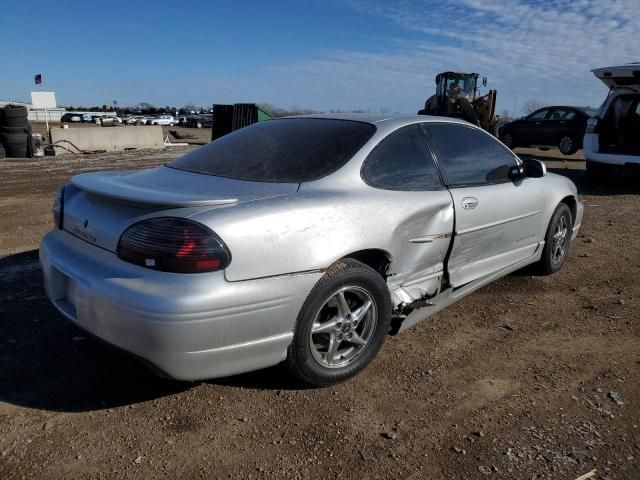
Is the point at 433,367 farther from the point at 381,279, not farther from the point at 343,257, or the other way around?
the point at 343,257

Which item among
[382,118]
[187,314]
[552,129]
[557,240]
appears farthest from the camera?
[552,129]

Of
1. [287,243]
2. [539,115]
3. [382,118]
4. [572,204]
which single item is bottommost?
[572,204]

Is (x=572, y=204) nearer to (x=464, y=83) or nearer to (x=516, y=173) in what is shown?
(x=516, y=173)

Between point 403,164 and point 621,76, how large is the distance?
7.07m

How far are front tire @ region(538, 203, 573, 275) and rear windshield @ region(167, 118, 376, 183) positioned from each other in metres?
2.12

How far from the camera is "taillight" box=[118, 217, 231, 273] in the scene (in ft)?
7.88

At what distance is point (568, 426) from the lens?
2.64 m

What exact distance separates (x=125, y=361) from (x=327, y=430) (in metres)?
1.34

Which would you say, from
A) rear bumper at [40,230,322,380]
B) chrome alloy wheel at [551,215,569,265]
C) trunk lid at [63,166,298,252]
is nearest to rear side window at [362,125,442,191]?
trunk lid at [63,166,298,252]

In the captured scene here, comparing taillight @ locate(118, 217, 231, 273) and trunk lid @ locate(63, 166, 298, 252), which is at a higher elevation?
trunk lid @ locate(63, 166, 298, 252)

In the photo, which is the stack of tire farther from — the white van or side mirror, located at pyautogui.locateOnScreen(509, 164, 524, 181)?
side mirror, located at pyautogui.locateOnScreen(509, 164, 524, 181)

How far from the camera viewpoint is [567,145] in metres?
15.8

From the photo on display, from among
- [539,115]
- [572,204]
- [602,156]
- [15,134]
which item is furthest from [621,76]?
[15,134]

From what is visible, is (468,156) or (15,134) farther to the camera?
(15,134)
